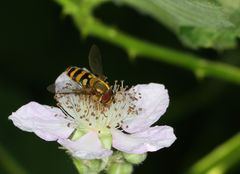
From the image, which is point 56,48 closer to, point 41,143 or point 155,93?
point 41,143

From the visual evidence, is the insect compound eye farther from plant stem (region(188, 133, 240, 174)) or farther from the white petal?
plant stem (region(188, 133, 240, 174))

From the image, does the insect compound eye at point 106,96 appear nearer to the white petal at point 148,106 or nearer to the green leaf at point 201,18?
the white petal at point 148,106

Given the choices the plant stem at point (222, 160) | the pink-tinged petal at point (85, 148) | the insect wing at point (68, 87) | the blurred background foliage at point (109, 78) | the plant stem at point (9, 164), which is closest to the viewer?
the pink-tinged petal at point (85, 148)

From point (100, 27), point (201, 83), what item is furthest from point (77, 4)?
point (201, 83)

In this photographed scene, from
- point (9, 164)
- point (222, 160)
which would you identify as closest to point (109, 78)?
point (9, 164)

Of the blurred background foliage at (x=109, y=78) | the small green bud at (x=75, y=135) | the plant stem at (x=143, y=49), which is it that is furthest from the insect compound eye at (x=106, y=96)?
the blurred background foliage at (x=109, y=78)

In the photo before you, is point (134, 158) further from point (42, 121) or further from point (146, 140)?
point (42, 121)
